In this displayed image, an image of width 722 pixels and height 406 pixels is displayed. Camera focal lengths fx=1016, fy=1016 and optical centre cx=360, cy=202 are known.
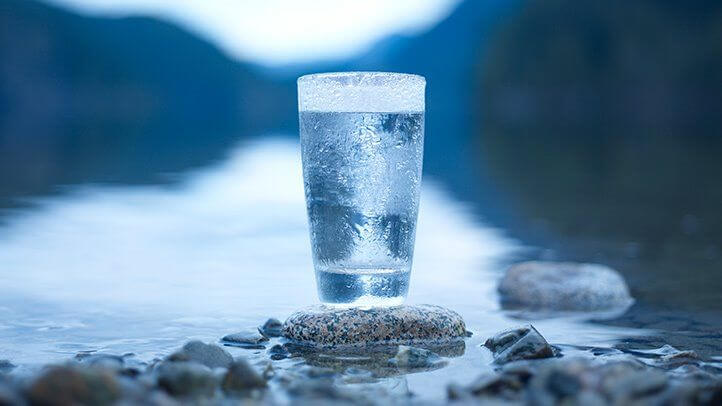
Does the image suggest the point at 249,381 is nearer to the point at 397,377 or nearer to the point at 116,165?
the point at 397,377

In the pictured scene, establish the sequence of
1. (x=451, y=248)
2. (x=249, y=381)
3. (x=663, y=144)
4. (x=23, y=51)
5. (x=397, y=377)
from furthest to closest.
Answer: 1. (x=23, y=51)
2. (x=663, y=144)
3. (x=451, y=248)
4. (x=397, y=377)
5. (x=249, y=381)

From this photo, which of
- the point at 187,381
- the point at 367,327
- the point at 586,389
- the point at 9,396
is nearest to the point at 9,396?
the point at 9,396

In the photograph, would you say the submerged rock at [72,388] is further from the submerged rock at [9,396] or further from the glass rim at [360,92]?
the glass rim at [360,92]

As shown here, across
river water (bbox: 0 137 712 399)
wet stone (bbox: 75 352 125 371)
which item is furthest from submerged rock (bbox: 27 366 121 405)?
river water (bbox: 0 137 712 399)

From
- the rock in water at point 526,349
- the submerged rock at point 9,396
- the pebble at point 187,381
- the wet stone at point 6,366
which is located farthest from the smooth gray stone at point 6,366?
the rock in water at point 526,349

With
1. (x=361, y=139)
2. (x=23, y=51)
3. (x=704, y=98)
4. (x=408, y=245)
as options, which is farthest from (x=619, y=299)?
(x=23, y=51)
